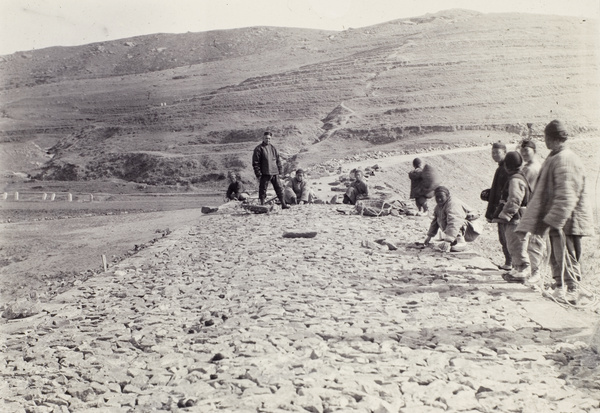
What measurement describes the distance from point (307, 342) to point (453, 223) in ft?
12.4

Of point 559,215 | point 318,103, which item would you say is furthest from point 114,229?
point 318,103

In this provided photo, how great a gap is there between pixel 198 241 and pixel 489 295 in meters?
5.47

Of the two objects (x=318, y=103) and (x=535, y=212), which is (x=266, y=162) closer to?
(x=535, y=212)

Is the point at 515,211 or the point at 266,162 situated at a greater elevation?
the point at 266,162

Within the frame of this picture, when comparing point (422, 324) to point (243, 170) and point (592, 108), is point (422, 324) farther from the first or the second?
point (592, 108)

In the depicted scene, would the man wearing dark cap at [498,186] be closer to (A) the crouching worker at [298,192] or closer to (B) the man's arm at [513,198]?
(B) the man's arm at [513,198]

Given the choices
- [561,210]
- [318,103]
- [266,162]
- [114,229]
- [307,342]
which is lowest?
[114,229]

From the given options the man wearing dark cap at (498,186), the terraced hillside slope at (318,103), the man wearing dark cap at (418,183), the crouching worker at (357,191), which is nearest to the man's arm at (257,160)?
the crouching worker at (357,191)

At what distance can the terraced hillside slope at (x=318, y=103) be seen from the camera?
30.8 meters

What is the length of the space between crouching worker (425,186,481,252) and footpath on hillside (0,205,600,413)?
31 cm

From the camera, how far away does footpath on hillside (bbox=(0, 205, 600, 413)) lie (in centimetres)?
355

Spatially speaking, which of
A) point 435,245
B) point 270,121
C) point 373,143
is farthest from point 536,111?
point 435,245

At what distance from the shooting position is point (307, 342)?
14.4 feet

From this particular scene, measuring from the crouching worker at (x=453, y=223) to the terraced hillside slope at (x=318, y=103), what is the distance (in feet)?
62.4
